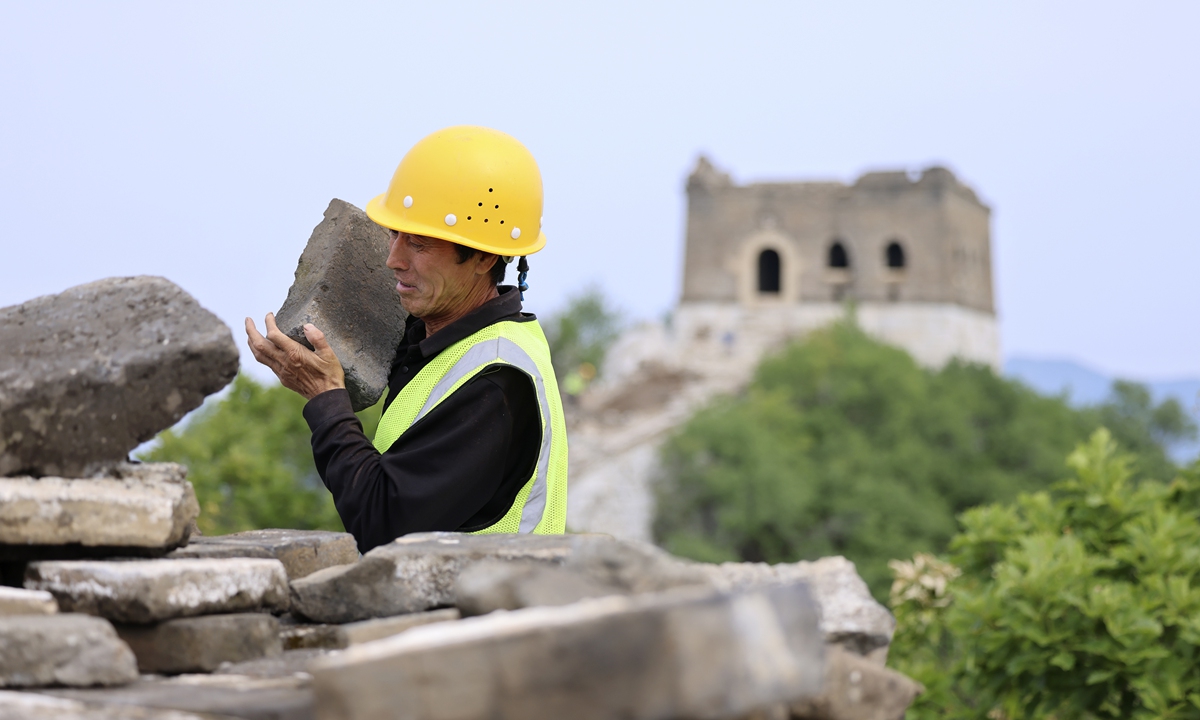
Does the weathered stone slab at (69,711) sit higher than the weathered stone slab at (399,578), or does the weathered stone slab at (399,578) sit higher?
the weathered stone slab at (399,578)

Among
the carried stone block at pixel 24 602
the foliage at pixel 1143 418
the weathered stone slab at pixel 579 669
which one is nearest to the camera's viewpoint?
the weathered stone slab at pixel 579 669

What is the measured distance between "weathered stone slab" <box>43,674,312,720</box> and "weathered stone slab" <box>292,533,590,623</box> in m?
0.39

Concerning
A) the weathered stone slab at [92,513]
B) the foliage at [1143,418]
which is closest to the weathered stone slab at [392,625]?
the weathered stone slab at [92,513]

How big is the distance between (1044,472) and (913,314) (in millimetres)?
6205

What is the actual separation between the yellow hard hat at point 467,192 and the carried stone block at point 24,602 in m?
1.48

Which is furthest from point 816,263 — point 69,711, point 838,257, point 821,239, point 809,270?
point 69,711

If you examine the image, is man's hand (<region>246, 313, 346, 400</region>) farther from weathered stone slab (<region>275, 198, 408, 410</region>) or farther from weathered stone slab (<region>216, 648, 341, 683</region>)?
weathered stone slab (<region>216, 648, 341, 683</region>)

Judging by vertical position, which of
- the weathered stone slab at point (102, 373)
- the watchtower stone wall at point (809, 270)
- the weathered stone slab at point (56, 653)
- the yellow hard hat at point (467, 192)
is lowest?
the weathered stone slab at point (56, 653)

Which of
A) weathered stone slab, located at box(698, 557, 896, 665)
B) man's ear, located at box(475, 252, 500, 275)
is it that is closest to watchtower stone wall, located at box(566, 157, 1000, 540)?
weathered stone slab, located at box(698, 557, 896, 665)

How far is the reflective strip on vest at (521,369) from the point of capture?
3.34m

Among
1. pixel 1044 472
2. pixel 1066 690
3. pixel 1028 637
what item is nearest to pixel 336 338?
pixel 1028 637

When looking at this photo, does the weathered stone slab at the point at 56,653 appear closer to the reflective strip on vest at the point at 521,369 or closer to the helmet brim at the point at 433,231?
the reflective strip on vest at the point at 521,369

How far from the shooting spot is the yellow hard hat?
346cm

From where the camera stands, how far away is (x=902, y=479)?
3133 centimetres
